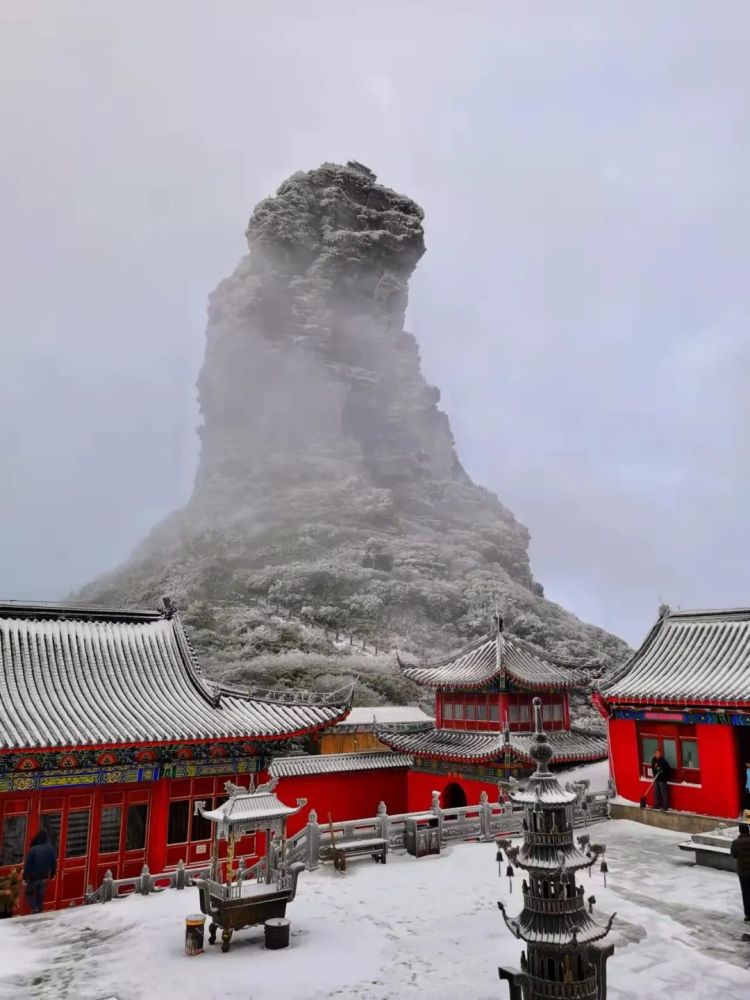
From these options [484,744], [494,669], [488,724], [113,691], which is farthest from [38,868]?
[488,724]

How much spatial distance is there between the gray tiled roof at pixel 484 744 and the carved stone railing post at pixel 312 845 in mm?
8027

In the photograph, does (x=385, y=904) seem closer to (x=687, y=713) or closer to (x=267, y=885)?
(x=267, y=885)

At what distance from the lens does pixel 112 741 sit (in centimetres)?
1392

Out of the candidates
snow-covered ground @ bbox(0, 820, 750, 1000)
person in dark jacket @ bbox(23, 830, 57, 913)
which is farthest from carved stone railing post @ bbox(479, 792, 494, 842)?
person in dark jacket @ bbox(23, 830, 57, 913)

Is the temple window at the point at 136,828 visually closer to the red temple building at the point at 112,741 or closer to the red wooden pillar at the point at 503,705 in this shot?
the red temple building at the point at 112,741

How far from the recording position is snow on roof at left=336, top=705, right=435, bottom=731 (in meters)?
32.2

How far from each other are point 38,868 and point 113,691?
401 cm

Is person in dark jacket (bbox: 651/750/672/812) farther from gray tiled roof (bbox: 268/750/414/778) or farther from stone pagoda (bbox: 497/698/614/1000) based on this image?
stone pagoda (bbox: 497/698/614/1000)

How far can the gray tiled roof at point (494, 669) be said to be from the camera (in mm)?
24203

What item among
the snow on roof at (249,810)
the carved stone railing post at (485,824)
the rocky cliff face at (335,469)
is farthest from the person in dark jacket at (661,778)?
the rocky cliff face at (335,469)

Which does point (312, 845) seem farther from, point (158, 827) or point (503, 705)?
point (503, 705)

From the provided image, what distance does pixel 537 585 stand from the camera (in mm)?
84062

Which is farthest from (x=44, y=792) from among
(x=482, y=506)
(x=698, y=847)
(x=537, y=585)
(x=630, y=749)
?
(x=482, y=506)

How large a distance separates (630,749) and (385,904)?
11.3 m
